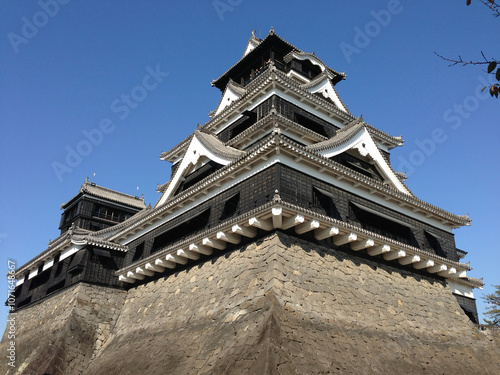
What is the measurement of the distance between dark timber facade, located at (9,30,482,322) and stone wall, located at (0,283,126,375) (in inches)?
35.3

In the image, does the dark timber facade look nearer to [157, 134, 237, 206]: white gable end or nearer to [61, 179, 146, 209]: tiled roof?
[157, 134, 237, 206]: white gable end

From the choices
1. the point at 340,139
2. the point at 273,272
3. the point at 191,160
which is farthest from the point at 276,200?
the point at 191,160

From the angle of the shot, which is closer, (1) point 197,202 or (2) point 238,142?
(1) point 197,202

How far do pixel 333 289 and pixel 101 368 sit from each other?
35.3ft

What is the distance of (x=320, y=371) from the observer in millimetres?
10586

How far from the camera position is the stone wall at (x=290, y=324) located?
1128cm

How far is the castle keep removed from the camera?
12.4 meters

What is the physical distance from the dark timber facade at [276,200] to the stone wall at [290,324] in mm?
833

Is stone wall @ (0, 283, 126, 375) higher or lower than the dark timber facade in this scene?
lower

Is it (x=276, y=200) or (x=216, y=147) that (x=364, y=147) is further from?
(x=276, y=200)

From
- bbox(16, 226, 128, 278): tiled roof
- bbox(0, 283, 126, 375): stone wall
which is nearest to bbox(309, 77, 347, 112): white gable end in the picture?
bbox(16, 226, 128, 278): tiled roof

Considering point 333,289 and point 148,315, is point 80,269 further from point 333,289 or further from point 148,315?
point 333,289

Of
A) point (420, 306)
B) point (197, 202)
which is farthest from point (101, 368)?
point (420, 306)

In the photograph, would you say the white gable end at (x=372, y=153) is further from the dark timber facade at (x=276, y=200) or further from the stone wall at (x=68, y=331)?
the stone wall at (x=68, y=331)
